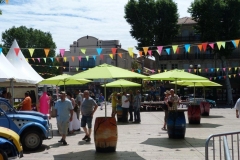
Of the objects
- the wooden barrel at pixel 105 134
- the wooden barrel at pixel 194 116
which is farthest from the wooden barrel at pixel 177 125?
the wooden barrel at pixel 194 116

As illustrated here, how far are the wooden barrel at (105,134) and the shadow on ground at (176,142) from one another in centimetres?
204

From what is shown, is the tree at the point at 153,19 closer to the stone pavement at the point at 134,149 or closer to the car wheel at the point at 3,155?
the stone pavement at the point at 134,149

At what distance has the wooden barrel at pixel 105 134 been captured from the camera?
1076cm

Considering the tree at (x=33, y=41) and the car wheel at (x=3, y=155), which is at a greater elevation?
the tree at (x=33, y=41)

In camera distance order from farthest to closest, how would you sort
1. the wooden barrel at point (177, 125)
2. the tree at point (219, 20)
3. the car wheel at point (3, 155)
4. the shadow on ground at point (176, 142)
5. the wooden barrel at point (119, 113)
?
the tree at point (219, 20), the wooden barrel at point (119, 113), the wooden barrel at point (177, 125), the shadow on ground at point (176, 142), the car wheel at point (3, 155)

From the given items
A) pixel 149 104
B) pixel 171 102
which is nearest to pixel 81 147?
pixel 171 102

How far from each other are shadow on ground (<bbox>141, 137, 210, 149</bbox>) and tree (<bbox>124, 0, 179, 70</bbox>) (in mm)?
34869

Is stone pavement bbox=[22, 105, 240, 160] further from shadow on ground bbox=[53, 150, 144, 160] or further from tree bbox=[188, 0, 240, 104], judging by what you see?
tree bbox=[188, 0, 240, 104]

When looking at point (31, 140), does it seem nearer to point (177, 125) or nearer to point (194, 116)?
point (177, 125)

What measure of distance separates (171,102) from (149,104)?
1822cm

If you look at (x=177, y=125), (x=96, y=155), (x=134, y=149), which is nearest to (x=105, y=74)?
(x=96, y=155)

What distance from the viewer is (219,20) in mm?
44406

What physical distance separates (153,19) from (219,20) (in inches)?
330

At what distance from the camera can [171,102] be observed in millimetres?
16359
